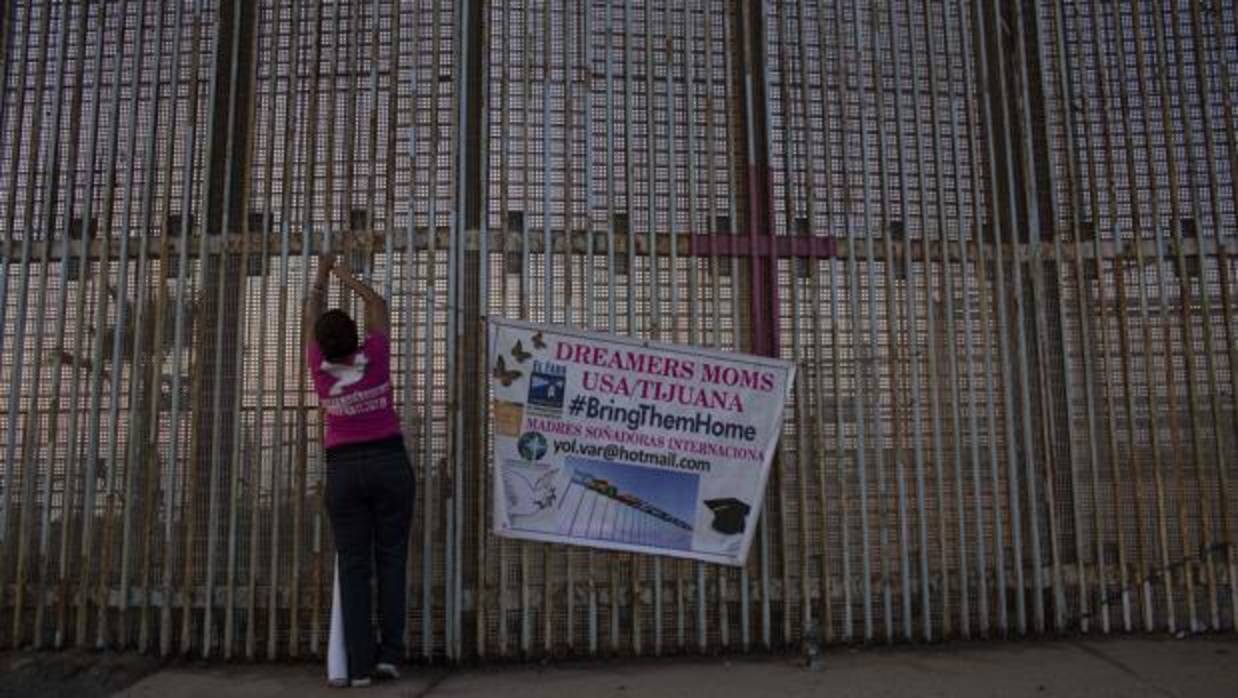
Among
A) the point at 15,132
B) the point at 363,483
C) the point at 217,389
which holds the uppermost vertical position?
the point at 15,132

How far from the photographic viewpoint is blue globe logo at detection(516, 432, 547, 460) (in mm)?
4305

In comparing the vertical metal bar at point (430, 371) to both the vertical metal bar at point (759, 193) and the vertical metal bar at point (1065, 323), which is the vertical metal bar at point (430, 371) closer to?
the vertical metal bar at point (759, 193)

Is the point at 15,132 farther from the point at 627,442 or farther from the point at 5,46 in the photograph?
the point at 627,442

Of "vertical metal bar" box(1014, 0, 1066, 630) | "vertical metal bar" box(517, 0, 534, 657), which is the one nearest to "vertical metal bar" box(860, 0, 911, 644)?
"vertical metal bar" box(1014, 0, 1066, 630)

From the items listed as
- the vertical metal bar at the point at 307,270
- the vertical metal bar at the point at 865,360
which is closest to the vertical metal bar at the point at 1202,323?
the vertical metal bar at the point at 865,360

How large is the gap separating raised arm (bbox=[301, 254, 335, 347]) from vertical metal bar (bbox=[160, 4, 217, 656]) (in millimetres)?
584

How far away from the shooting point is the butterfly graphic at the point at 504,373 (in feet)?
14.2

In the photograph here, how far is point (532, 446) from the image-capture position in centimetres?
431

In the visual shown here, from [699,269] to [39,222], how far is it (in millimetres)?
3164

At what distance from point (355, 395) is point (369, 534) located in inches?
22.5

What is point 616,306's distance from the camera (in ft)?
14.7

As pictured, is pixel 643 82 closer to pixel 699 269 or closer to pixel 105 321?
pixel 699 269

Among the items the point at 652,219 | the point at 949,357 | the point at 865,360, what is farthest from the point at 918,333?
the point at 652,219

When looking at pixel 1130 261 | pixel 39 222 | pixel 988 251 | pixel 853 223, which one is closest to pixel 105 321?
pixel 39 222
